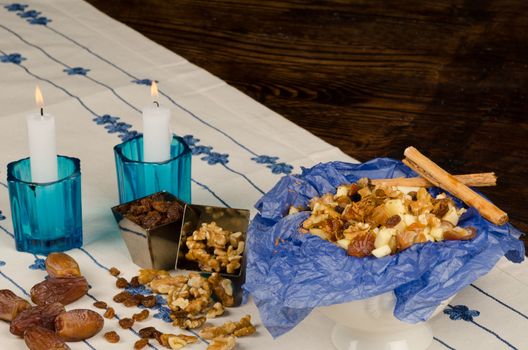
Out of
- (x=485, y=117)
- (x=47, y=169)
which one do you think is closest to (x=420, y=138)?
(x=485, y=117)

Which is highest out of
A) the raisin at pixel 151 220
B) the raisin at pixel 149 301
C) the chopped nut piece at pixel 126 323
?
the raisin at pixel 151 220

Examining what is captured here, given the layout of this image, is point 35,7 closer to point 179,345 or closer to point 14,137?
point 14,137

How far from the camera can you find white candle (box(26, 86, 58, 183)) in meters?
1.32

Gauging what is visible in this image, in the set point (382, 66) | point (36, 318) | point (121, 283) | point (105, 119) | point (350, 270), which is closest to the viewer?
point (350, 270)

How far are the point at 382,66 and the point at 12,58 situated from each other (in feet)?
2.02

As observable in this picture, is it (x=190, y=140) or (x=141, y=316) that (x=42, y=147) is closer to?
(x=141, y=316)

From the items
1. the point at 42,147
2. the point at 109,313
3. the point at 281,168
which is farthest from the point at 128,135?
the point at 109,313

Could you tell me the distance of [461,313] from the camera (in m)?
1.28

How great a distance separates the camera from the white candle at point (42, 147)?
132cm

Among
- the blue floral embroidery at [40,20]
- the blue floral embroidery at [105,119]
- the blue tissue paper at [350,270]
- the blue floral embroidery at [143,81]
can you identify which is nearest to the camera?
the blue tissue paper at [350,270]

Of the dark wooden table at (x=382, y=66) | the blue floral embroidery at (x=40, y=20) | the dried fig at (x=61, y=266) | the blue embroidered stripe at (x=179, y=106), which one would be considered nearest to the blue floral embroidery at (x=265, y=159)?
the blue embroidered stripe at (x=179, y=106)

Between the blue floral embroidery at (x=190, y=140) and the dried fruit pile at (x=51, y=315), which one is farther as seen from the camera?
the blue floral embroidery at (x=190, y=140)

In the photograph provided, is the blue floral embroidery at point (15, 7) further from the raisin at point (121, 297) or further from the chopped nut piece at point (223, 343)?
the chopped nut piece at point (223, 343)

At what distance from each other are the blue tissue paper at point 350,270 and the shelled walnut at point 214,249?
0.08 metres
